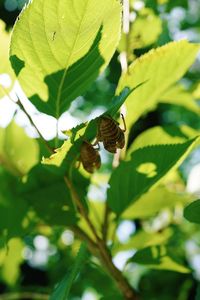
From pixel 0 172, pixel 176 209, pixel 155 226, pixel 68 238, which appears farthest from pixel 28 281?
pixel 0 172

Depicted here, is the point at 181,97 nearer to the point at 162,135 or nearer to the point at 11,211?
the point at 162,135

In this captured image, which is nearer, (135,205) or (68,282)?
(68,282)

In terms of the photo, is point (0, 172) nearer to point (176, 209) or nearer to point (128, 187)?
point (128, 187)

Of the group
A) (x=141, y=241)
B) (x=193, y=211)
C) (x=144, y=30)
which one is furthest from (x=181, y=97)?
(x=193, y=211)

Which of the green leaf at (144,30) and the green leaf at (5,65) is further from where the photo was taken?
the green leaf at (144,30)

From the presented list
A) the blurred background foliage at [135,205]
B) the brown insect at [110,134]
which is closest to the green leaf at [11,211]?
the blurred background foliage at [135,205]

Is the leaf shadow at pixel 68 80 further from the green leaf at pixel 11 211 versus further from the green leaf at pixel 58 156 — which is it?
the green leaf at pixel 11 211

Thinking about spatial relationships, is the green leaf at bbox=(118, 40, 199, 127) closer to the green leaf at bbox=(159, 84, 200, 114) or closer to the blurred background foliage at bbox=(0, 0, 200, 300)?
the blurred background foliage at bbox=(0, 0, 200, 300)
